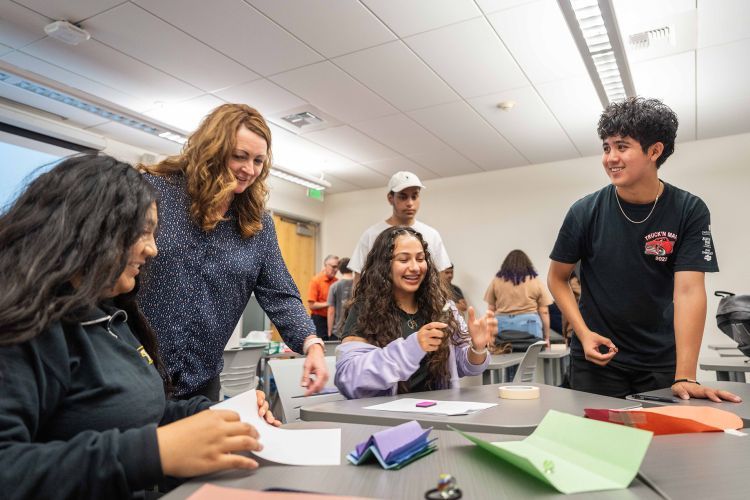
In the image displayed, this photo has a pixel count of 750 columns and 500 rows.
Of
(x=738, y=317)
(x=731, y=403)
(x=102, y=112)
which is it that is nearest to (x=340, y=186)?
(x=102, y=112)

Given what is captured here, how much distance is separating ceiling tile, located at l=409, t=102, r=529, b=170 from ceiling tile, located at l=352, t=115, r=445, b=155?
10 cm

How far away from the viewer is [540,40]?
128 inches

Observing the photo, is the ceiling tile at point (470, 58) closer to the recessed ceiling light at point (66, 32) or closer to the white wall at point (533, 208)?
the recessed ceiling light at point (66, 32)

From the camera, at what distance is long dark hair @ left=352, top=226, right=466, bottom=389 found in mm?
1664

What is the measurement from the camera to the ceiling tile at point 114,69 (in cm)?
334

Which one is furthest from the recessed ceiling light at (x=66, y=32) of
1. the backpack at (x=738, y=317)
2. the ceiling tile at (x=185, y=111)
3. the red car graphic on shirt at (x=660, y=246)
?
the backpack at (x=738, y=317)

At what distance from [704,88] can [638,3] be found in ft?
5.13

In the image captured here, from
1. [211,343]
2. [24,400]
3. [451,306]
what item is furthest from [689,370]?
[24,400]

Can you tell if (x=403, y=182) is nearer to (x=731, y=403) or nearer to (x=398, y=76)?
(x=398, y=76)

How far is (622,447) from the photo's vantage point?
2.19 ft

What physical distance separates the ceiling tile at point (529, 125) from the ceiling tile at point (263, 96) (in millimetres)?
1482

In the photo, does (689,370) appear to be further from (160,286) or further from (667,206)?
(160,286)

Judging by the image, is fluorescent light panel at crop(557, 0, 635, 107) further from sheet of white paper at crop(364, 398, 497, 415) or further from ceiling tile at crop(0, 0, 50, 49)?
ceiling tile at crop(0, 0, 50, 49)

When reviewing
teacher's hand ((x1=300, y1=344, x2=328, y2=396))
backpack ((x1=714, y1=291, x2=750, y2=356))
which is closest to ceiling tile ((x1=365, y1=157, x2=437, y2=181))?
backpack ((x1=714, y1=291, x2=750, y2=356))
